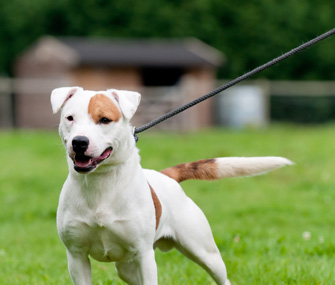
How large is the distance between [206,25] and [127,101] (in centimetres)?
3337

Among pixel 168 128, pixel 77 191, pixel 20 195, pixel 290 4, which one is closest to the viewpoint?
pixel 77 191

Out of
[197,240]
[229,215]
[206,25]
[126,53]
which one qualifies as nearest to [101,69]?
[126,53]

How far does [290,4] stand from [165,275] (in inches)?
1325

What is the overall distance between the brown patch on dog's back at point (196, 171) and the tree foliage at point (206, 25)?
31684 mm

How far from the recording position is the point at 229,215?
888cm

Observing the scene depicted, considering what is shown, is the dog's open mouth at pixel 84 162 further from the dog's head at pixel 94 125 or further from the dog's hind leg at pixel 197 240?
the dog's hind leg at pixel 197 240

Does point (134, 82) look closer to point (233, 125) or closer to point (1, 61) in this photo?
point (233, 125)

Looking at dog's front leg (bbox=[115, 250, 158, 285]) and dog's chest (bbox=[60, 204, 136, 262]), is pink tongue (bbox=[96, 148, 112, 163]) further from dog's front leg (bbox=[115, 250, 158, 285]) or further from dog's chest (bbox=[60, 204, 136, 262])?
dog's front leg (bbox=[115, 250, 158, 285])

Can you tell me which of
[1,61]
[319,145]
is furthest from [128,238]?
[1,61]

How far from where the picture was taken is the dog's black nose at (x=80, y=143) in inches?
140

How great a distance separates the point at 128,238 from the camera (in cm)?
393

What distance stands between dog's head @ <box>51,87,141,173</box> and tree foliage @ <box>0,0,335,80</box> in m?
32.4

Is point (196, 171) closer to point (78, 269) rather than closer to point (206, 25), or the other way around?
point (78, 269)

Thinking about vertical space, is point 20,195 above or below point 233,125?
above
